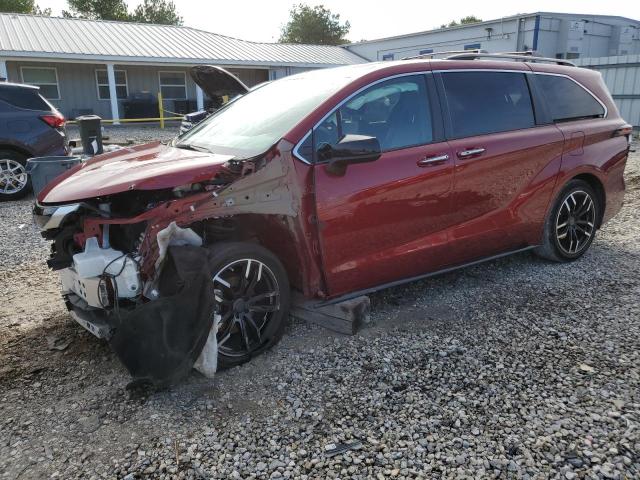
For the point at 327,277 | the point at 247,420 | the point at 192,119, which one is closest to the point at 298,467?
the point at 247,420

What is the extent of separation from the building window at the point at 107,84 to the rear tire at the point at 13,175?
1731 centimetres

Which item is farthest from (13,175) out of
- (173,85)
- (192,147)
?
(173,85)

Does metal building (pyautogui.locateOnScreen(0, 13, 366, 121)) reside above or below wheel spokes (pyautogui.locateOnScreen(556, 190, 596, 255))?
above

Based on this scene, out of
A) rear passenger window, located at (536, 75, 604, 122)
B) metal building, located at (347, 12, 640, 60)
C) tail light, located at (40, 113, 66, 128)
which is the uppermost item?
metal building, located at (347, 12, 640, 60)

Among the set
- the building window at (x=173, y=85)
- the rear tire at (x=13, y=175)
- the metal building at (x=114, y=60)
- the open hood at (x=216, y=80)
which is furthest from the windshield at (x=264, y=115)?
the building window at (x=173, y=85)

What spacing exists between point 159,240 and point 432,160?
2048mm

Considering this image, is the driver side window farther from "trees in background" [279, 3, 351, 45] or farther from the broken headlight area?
"trees in background" [279, 3, 351, 45]

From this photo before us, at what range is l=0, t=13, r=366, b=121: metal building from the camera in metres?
21.5

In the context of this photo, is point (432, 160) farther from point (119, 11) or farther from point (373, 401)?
point (119, 11)

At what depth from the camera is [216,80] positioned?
6293 millimetres

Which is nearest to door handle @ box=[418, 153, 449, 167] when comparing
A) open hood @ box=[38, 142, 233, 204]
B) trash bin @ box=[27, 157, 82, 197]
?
open hood @ box=[38, 142, 233, 204]

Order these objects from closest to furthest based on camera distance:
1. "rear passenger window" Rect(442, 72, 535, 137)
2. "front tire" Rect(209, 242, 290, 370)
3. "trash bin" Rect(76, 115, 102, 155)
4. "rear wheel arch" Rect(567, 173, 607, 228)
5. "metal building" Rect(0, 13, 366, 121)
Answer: "front tire" Rect(209, 242, 290, 370) → "rear passenger window" Rect(442, 72, 535, 137) → "rear wheel arch" Rect(567, 173, 607, 228) → "trash bin" Rect(76, 115, 102, 155) → "metal building" Rect(0, 13, 366, 121)

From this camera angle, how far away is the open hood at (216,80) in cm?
617

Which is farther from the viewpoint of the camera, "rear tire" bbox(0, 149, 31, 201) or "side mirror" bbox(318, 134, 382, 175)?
"rear tire" bbox(0, 149, 31, 201)
